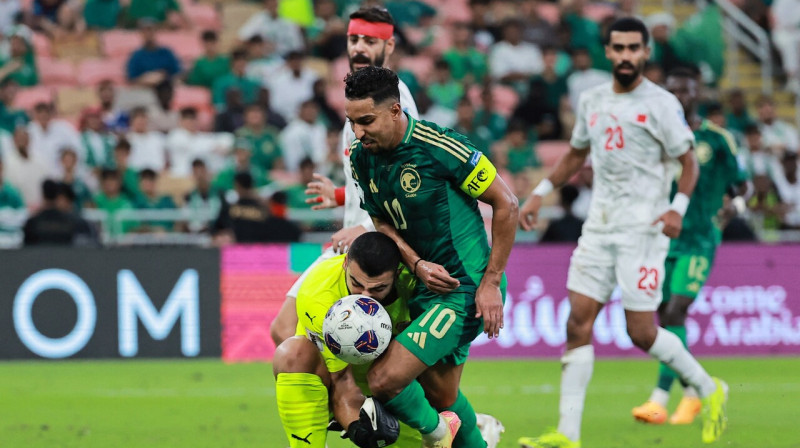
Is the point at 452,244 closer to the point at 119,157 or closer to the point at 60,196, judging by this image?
the point at 60,196

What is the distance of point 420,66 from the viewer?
1762cm

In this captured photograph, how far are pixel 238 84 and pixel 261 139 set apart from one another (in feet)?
4.85

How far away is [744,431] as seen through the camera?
8367 millimetres

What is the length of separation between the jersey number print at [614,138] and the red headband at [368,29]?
1680 mm

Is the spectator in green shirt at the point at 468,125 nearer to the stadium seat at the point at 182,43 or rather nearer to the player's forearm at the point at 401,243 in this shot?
the stadium seat at the point at 182,43

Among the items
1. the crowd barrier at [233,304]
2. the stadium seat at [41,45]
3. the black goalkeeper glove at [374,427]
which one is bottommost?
the crowd barrier at [233,304]

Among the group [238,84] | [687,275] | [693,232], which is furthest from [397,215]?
[238,84]

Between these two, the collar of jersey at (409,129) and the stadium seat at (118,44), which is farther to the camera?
the stadium seat at (118,44)

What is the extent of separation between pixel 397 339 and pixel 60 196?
29.0 feet

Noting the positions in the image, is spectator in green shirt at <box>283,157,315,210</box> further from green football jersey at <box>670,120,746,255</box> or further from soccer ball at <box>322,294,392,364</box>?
soccer ball at <box>322,294,392,364</box>

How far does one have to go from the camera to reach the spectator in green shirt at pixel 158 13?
707 inches

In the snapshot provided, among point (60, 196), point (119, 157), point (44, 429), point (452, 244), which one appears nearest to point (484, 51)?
point (119, 157)

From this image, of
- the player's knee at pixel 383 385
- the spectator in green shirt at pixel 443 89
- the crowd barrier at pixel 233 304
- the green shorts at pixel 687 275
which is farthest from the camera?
the spectator in green shirt at pixel 443 89

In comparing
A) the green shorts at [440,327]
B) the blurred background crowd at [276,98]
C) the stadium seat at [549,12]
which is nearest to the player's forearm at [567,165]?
the green shorts at [440,327]
